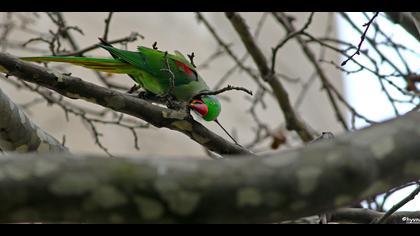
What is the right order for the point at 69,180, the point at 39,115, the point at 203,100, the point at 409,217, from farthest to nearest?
the point at 39,115 → the point at 203,100 → the point at 409,217 → the point at 69,180

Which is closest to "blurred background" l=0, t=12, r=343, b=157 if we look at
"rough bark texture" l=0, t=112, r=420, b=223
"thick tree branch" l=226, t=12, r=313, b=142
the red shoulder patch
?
"thick tree branch" l=226, t=12, r=313, b=142

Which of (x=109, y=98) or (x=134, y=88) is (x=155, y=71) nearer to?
(x=134, y=88)

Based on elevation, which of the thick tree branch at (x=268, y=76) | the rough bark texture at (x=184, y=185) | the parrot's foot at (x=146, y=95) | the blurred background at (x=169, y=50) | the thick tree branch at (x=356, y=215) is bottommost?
A: the rough bark texture at (x=184, y=185)

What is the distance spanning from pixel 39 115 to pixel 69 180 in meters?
6.51

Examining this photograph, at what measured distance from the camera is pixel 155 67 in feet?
10.6

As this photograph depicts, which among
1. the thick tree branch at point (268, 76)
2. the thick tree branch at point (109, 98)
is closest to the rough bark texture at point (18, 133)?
the thick tree branch at point (109, 98)

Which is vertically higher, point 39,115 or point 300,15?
point 300,15

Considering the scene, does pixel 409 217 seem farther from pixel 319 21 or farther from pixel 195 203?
pixel 319 21

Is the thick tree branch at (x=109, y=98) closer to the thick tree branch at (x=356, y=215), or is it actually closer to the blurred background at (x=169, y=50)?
the thick tree branch at (x=356, y=215)

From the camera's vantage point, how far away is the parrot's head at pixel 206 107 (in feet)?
9.24

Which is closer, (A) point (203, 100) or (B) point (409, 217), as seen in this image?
(B) point (409, 217)

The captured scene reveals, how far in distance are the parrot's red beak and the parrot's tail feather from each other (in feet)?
1.80

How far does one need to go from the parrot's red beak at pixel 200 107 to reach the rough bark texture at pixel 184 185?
5.26ft
